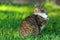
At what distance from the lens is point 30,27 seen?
7.99m

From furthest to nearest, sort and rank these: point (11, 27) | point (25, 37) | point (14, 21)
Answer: point (14, 21) < point (11, 27) < point (25, 37)

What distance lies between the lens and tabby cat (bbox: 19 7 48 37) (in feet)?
26.1

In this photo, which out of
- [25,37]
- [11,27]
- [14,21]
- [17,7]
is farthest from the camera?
[17,7]

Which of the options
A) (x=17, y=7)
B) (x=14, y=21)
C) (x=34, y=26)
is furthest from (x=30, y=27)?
(x=17, y=7)

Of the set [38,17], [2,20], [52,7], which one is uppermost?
[38,17]

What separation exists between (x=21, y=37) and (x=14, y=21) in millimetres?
2110

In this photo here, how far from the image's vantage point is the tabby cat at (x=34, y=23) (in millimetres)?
7970

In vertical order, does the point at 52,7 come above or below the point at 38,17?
below

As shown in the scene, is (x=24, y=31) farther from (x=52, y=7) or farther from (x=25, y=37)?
(x=52, y=7)

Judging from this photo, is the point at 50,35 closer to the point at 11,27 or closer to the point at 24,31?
the point at 24,31

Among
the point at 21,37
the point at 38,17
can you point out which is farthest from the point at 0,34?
the point at 38,17

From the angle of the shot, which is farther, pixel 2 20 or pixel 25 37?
pixel 2 20

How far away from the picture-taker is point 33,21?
8.15 m

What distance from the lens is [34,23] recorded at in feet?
26.6
